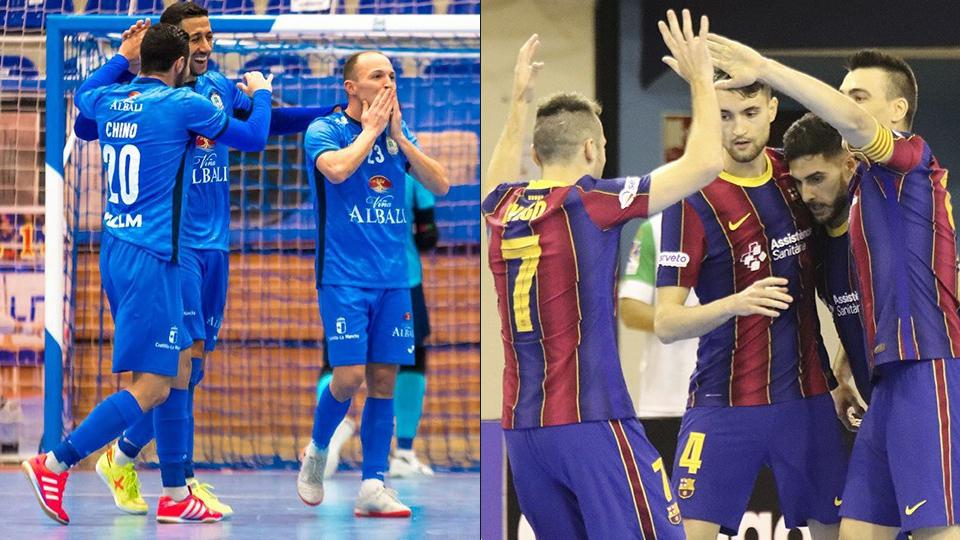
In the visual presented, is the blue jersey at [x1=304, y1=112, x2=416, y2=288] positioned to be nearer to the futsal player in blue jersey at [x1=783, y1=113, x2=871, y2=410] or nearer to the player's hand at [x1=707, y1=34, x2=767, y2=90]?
the futsal player in blue jersey at [x1=783, y1=113, x2=871, y2=410]

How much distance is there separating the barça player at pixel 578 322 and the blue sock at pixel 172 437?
10.5 feet

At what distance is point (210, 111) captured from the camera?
21.0 ft

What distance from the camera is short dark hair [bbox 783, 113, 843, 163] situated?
4.39 m

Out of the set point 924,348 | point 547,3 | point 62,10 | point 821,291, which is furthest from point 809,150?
point 62,10

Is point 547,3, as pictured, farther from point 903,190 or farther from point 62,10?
point 62,10

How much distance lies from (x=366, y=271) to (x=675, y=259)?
2.67 meters

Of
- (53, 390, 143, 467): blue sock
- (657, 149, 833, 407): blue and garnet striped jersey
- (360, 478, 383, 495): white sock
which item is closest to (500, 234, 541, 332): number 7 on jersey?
(657, 149, 833, 407): blue and garnet striped jersey

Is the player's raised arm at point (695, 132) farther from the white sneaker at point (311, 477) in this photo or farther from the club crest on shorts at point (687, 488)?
the white sneaker at point (311, 477)

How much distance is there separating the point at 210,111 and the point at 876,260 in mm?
3406

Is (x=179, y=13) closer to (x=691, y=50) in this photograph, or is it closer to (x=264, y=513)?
(x=264, y=513)

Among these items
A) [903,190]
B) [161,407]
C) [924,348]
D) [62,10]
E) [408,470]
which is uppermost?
[62,10]

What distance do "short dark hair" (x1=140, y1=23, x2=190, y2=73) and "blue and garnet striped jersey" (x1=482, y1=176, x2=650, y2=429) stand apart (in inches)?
122

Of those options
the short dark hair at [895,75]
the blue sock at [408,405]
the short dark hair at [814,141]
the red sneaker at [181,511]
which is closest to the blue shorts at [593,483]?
the short dark hair at [814,141]

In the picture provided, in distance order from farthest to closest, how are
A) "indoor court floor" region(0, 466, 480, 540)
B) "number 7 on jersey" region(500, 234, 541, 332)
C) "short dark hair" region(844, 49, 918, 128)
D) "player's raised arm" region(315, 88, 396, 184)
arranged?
"player's raised arm" region(315, 88, 396, 184) < "indoor court floor" region(0, 466, 480, 540) < "short dark hair" region(844, 49, 918, 128) < "number 7 on jersey" region(500, 234, 541, 332)
